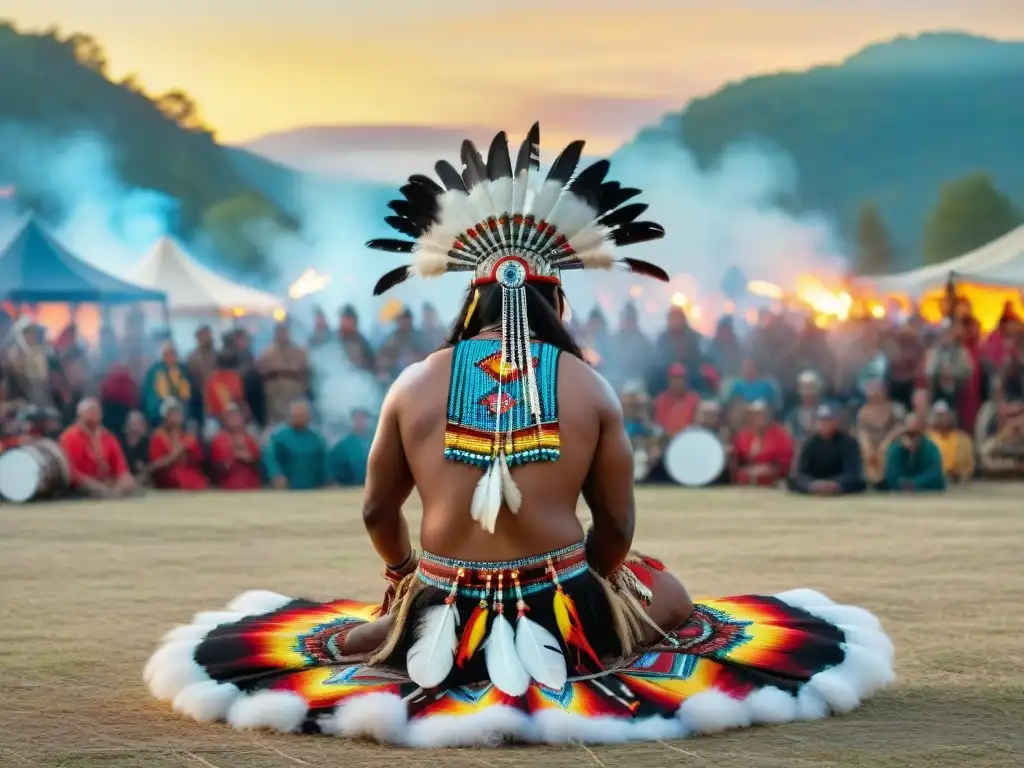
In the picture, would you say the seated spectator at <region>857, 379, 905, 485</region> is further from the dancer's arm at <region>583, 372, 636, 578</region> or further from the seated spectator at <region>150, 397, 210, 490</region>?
the dancer's arm at <region>583, 372, 636, 578</region>

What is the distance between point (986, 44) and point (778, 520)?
2358 cm

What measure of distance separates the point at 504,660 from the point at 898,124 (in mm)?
33827

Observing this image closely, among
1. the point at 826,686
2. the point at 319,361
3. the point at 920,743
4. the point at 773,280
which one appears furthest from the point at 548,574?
the point at 773,280

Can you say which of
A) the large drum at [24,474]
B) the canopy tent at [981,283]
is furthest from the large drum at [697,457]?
the large drum at [24,474]

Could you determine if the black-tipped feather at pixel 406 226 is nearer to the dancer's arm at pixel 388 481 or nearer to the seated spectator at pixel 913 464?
the dancer's arm at pixel 388 481

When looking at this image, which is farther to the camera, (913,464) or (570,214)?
(913,464)

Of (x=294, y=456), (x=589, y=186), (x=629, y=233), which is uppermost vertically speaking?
(x=589, y=186)

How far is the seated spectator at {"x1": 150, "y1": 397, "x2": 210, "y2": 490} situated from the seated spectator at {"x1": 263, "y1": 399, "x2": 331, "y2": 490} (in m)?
0.54

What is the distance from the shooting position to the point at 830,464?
10.4 meters

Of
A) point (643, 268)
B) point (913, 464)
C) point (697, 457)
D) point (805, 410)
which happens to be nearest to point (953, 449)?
point (913, 464)

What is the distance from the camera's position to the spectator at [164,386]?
1223cm

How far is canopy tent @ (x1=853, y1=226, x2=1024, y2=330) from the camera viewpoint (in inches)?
583

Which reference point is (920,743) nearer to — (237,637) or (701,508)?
(237,637)

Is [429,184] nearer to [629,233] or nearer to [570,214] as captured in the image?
[570,214]
